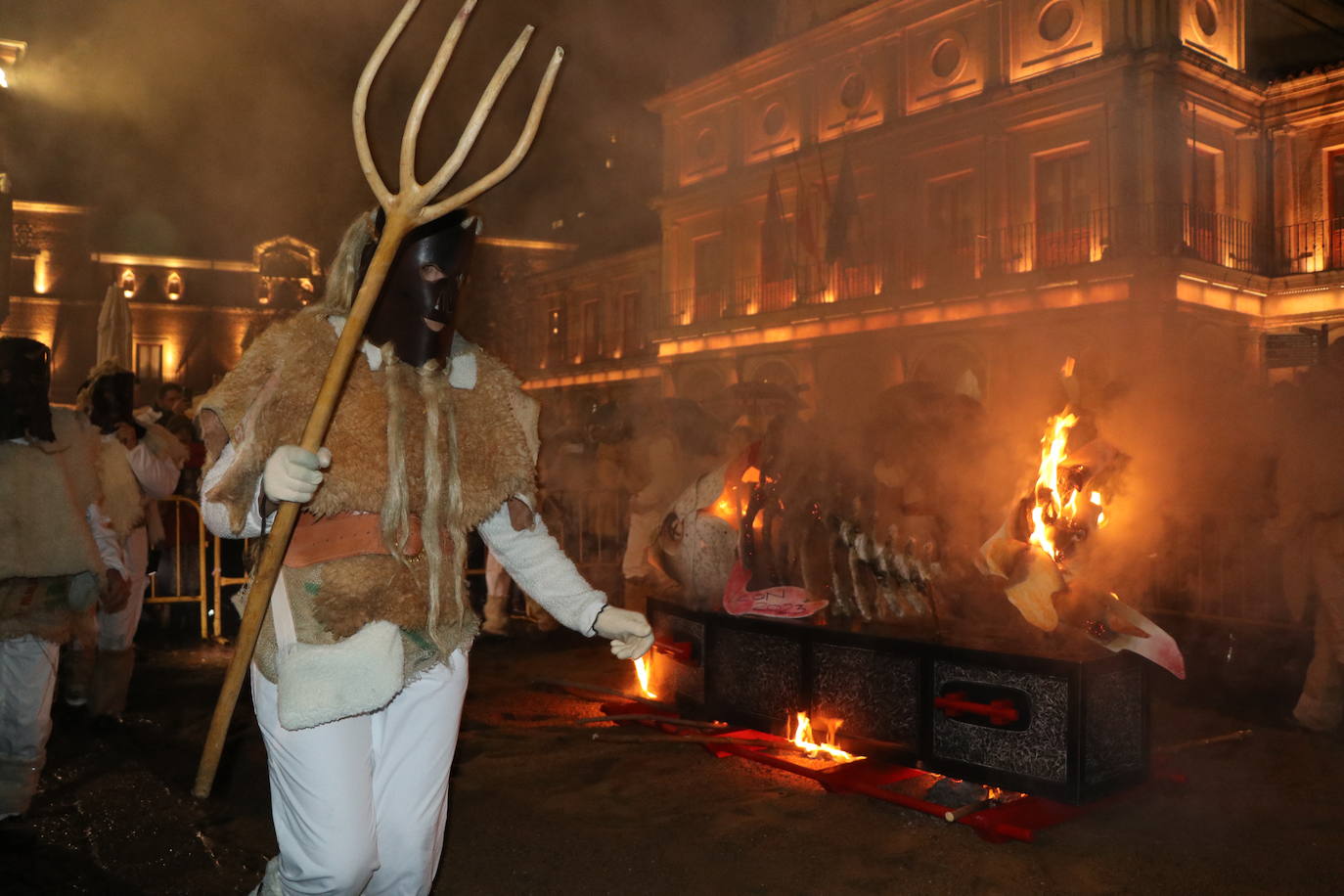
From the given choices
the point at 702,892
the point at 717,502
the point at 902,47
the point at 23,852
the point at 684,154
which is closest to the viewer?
the point at 702,892

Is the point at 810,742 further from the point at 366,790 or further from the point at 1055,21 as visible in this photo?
the point at 1055,21

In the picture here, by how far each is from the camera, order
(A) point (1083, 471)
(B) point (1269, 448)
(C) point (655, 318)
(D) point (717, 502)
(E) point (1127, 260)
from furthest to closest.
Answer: (C) point (655, 318)
(E) point (1127, 260)
(B) point (1269, 448)
(D) point (717, 502)
(A) point (1083, 471)

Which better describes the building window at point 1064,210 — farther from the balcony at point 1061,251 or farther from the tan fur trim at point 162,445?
the tan fur trim at point 162,445

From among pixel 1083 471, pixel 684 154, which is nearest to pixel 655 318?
pixel 684 154

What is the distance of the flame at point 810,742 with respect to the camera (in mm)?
4727

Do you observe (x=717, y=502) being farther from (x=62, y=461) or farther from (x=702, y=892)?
(x=62, y=461)

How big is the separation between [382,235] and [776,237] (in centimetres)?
1777

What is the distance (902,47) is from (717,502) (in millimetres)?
15938

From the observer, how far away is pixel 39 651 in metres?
3.97

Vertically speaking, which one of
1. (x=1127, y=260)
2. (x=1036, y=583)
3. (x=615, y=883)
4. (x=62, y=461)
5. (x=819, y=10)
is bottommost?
(x=615, y=883)

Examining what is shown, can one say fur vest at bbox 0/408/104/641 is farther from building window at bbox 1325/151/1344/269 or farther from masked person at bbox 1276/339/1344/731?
building window at bbox 1325/151/1344/269

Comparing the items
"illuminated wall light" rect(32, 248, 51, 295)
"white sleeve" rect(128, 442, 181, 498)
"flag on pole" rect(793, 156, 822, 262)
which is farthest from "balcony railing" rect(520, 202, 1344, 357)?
"illuminated wall light" rect(32, 248, 51, 295)

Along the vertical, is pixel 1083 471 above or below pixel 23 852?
above

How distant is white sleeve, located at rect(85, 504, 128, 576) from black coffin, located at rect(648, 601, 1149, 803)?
3.01 meters
